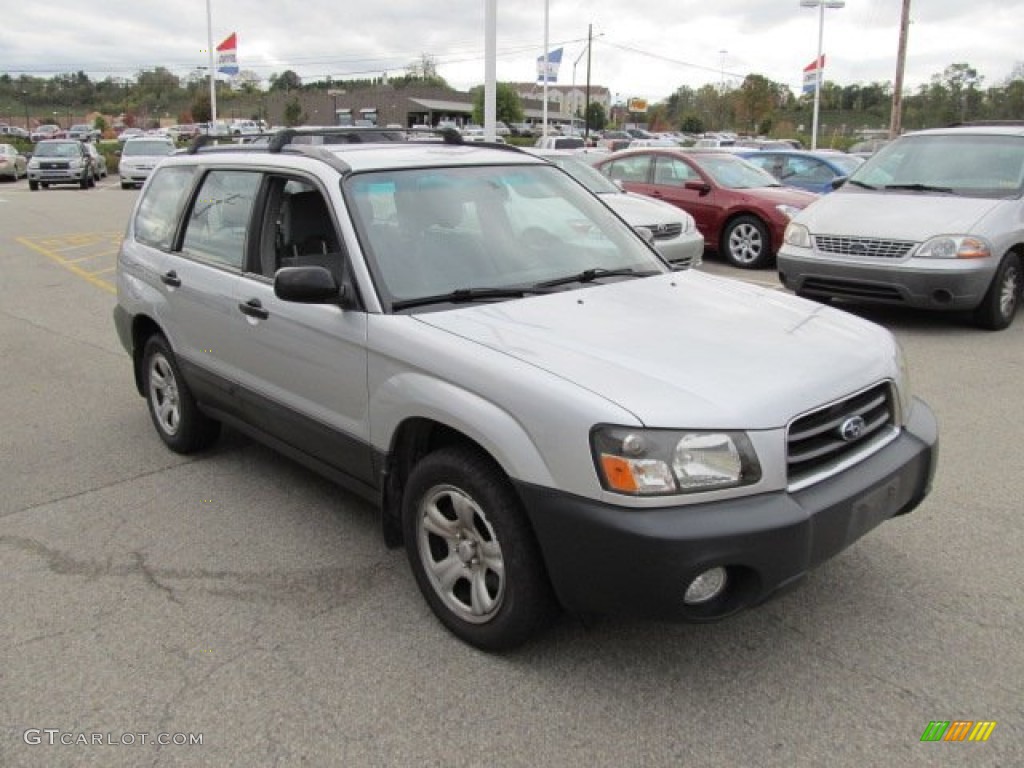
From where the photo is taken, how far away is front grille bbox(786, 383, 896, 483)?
279cm

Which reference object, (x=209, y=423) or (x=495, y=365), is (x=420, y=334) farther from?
(x=209, y=423)

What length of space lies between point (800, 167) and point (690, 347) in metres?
14.0

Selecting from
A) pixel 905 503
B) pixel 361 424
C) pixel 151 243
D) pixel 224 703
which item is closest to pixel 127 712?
pixel 224 703

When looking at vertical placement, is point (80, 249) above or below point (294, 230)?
below

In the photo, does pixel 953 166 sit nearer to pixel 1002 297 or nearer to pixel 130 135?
pixel 1002 297

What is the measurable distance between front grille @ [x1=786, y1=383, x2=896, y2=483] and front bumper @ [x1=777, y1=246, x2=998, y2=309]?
16.1 feet

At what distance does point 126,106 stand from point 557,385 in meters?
142

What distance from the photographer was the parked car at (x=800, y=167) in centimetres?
1549

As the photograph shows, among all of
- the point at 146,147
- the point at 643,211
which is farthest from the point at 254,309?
the point at 146,147

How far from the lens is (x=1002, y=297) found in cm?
792

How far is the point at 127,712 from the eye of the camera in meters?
2.86

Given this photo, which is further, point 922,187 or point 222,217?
point 922,187

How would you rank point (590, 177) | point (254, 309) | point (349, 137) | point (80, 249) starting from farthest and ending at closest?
point (80, 249) < point (590, 177) < point (349, 137) < point (254, 309)

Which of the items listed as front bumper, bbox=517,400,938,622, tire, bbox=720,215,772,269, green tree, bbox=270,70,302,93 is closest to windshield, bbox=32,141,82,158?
tire, bbox=720,215,772,269
